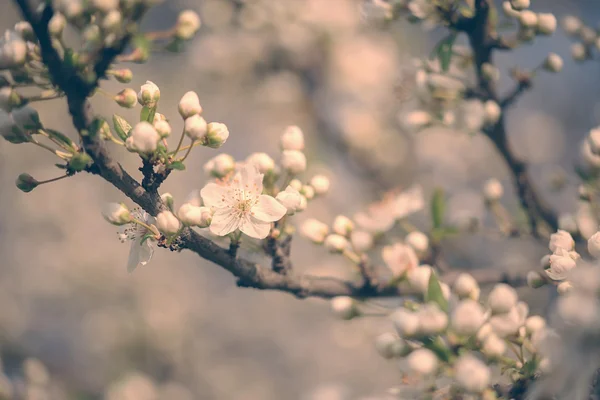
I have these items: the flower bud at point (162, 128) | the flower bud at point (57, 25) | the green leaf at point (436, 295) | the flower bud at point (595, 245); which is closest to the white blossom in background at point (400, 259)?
the green leaf at point (436, 295)

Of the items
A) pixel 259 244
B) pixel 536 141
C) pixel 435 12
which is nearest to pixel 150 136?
pixel 259 244

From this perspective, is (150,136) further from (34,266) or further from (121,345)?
(34,266)

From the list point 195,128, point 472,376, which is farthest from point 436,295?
point 195,128

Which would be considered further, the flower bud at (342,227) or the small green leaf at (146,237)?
the flower bud at (342,227)

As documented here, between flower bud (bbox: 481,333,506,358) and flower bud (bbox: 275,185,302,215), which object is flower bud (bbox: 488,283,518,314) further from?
flower bud (bbox: 275,185,302,215)

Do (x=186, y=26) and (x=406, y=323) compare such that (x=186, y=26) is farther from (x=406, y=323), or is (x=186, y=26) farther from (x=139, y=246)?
(x=406, y=323)

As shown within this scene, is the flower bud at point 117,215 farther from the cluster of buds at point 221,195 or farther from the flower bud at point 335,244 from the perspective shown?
the flower bud at point 335,244
